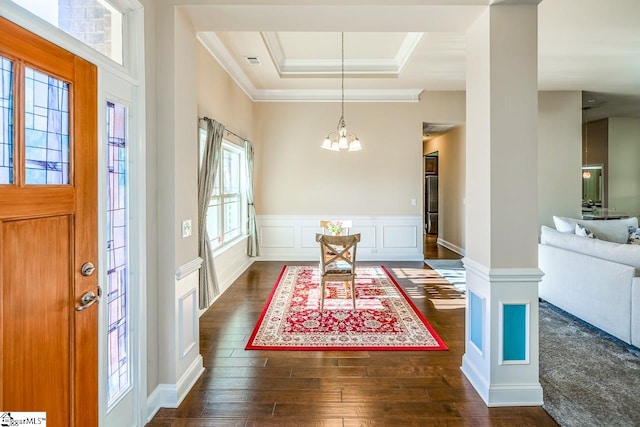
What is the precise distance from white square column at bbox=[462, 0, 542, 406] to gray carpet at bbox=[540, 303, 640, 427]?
224mm

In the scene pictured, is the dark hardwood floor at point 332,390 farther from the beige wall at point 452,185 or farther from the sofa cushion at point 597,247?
the beige wall at point 452,185

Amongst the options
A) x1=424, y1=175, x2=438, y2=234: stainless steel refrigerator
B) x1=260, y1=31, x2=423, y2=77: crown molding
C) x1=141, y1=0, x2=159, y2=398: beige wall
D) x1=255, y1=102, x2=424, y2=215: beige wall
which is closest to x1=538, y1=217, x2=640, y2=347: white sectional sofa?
x1=255, y1=102, x2=424, y2=215: beige wall

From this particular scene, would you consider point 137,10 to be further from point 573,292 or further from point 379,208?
point 379,208

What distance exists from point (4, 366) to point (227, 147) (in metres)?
4.43

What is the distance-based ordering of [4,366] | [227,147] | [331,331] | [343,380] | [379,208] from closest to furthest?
[4,366], [343,380], [331,331], [227,147], [379,208]

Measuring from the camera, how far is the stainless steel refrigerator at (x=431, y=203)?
37.6 ft

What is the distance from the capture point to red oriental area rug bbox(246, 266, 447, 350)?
324 centimetres

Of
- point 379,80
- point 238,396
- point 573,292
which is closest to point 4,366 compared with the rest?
point 238,396

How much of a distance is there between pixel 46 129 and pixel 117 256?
79cm

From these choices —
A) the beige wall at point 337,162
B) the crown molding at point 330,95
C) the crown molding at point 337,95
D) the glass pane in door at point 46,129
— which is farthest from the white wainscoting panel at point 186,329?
the crown molding at point 337,95

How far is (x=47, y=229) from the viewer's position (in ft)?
4.88

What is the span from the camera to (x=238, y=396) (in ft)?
8.00

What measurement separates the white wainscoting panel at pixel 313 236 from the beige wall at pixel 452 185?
151 cm

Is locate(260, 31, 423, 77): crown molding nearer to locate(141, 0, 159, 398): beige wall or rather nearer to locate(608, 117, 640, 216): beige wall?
locate(141, 0, 159, 398): beige wall
